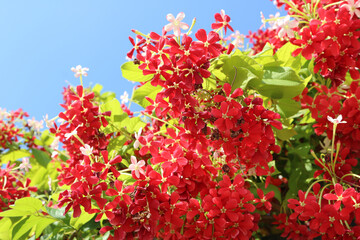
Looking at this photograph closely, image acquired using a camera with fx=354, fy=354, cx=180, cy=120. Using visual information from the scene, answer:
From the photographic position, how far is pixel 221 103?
40.5 inches

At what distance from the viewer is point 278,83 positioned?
112 centimetres

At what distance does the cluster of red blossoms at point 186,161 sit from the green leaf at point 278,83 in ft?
0.30

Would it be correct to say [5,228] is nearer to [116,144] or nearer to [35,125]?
[116,144]

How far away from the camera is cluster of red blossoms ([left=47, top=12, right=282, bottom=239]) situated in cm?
103

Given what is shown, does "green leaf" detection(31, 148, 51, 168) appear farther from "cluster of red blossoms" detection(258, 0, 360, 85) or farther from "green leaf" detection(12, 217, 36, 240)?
"cluster of red blossoms" detection(258, 0, 360, 85)

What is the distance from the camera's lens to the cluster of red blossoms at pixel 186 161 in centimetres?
103

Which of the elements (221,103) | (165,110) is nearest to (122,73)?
(165,110)

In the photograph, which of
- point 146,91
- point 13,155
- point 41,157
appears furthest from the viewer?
point 13,155

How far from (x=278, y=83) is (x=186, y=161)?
1.27ft

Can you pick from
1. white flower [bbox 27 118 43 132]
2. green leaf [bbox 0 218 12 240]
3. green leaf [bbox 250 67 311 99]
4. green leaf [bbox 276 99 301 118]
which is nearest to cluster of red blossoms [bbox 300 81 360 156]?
green leaf [bbox 276 99 301 118]

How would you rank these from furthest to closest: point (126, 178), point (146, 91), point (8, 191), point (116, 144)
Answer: point (8, 191) < point (116, 144) < point (146, 91) < point (126, 178)

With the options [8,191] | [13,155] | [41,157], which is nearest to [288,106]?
[8,191]

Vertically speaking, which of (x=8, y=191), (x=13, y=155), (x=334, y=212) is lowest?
(x=334, y=212)

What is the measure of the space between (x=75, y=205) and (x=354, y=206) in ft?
2.74
